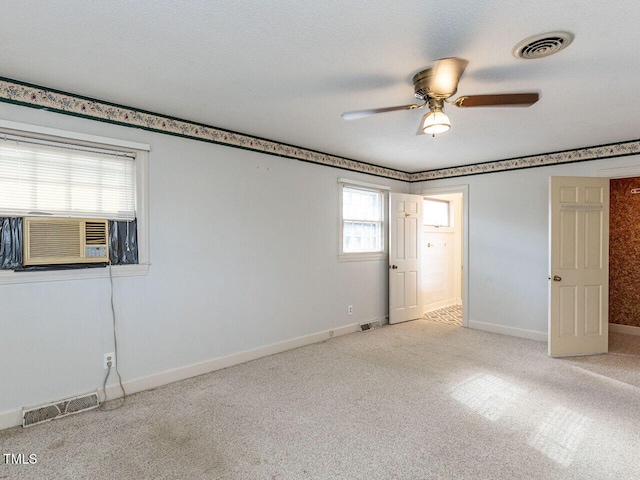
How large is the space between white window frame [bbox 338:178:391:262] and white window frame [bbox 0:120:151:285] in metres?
2.40

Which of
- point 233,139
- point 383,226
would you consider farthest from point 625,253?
point 233,139

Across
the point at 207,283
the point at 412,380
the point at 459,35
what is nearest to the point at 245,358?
the point at 207,283

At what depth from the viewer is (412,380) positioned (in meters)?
3.21

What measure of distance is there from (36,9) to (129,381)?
261cm

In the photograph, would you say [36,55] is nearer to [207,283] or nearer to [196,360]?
[207,283]

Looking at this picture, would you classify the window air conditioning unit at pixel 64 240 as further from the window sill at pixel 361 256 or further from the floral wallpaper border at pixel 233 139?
the window sill at pixel 361 256

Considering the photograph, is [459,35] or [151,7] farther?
[459,35]

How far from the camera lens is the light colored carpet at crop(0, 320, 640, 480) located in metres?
2.01

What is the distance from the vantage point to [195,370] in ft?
10.9

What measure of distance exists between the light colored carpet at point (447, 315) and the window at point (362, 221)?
1439 millimetres

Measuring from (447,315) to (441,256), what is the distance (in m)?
1.21

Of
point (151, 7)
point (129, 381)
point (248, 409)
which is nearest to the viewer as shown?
point (151, 7)

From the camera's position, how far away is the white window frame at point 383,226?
4.68 meters

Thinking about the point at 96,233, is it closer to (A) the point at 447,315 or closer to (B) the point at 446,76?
(B) the point at 446,76
